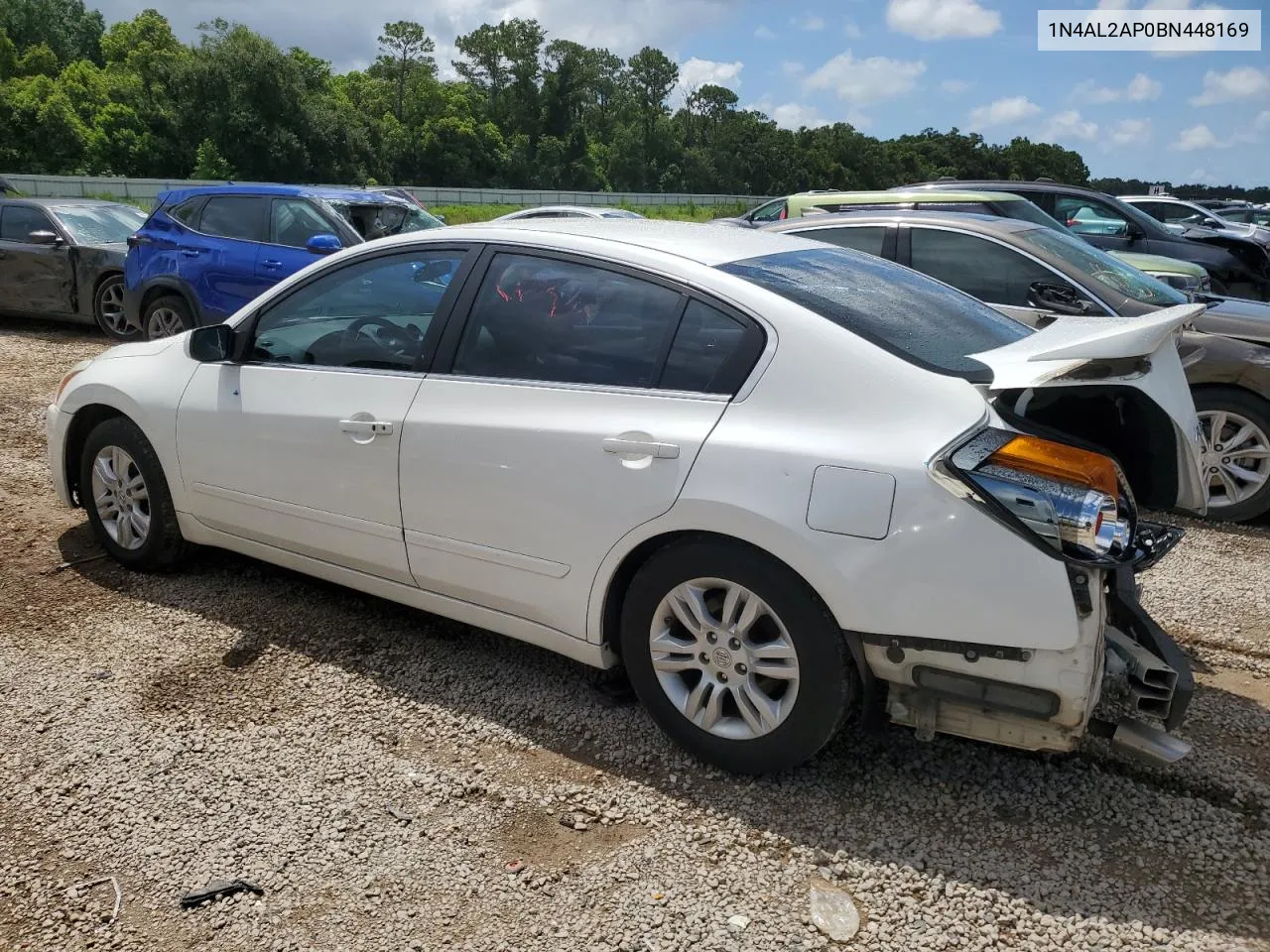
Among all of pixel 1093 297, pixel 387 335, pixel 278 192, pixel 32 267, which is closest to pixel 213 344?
pixel 387 335

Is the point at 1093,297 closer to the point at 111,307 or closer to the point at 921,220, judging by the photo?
the point at 921,220

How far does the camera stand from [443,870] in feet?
8.77

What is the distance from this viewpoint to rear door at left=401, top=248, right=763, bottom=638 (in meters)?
2.98

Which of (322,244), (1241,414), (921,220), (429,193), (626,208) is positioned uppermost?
(429,193)

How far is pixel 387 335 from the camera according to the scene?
147 inches

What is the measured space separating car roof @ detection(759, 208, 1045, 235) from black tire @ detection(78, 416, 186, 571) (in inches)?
143

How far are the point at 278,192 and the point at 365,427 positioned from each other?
280 inches

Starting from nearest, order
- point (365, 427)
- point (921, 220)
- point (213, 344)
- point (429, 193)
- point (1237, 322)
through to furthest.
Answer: point (365, 427) → point (213, 344) → point (1237, 322) → point (921, 220) → point (429, 193)

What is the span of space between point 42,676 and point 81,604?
2.25ft

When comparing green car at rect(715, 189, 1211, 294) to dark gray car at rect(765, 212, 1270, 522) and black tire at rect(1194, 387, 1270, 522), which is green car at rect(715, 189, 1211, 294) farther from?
black tire at rect(1194, 387, 1270, 522)

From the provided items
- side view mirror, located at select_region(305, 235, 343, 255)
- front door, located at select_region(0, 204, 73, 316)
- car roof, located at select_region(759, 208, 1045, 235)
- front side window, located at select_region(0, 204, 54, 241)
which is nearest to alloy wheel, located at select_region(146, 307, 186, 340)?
side view mirror, located at select_region(305, 235, 343, 255)

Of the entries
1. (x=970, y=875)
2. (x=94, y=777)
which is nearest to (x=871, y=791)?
(x=970, y=875)

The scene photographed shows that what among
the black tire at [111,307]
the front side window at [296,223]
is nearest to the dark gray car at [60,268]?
the black tire at [111,307]

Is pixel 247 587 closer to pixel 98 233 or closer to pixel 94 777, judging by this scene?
pixel 94 777
